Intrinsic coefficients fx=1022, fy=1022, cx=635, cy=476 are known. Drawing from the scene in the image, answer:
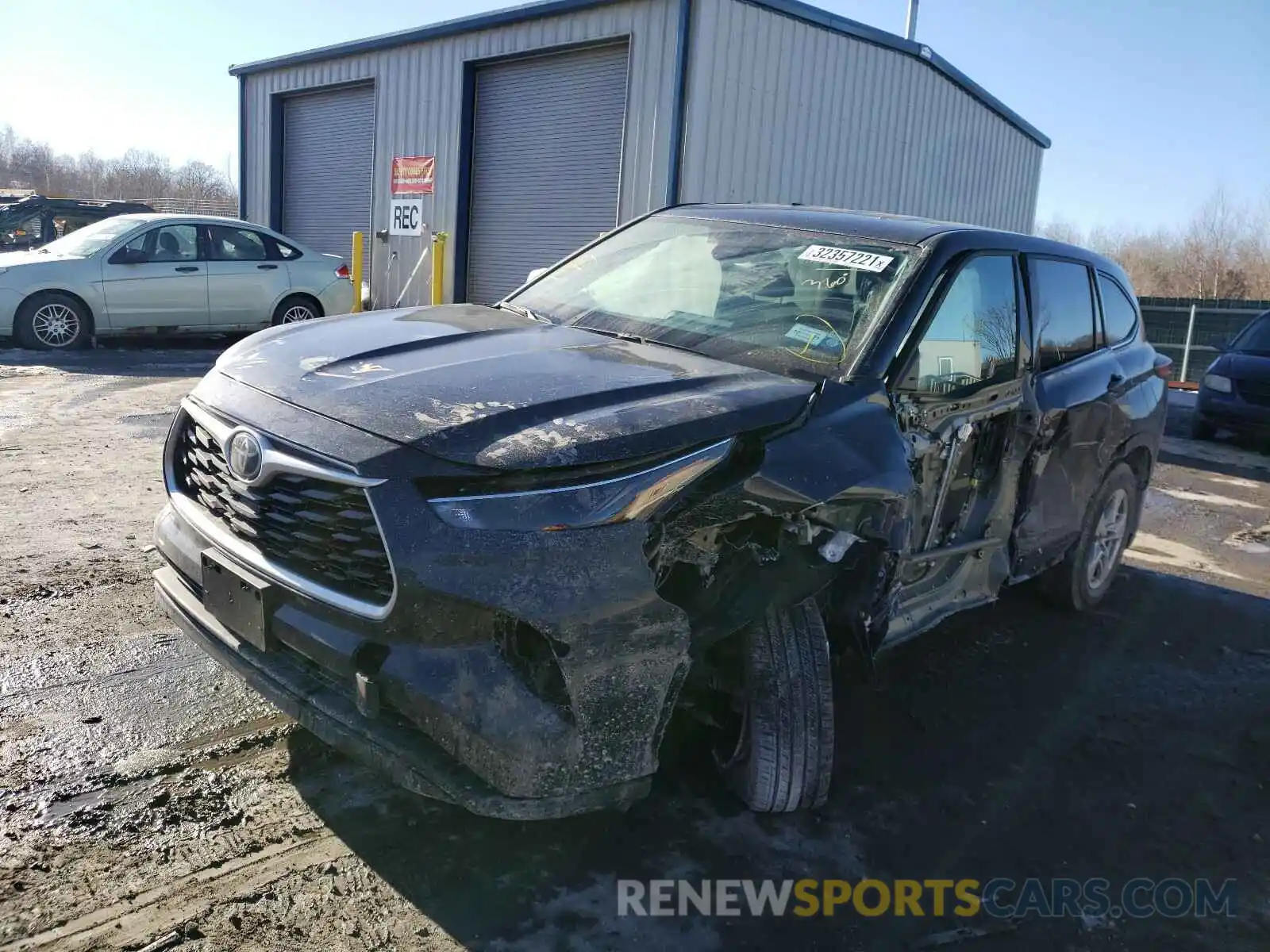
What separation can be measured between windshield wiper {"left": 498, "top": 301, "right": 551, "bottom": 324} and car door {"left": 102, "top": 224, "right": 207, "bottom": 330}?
8893mm

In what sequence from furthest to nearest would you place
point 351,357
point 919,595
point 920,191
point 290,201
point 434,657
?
point 290,201 → point 920,191 → point 919,595 → point 351,357 → point 434,657

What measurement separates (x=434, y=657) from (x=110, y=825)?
115 cm

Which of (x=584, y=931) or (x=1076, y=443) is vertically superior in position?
(x=1076, y=443)

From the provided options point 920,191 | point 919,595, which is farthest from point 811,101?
point 919,595

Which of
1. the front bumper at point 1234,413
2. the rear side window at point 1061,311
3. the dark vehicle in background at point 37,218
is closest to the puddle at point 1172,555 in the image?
the rear side window at point 1061,311

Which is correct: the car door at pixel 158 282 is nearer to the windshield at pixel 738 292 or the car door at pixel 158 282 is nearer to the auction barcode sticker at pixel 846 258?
the windshield at pixel 738 292

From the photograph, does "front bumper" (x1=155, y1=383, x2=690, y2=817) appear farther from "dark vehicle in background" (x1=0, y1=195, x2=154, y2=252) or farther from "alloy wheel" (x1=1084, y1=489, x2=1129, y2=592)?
"dark vehicle in background" (x1=0, y1=195, x2=154, y2=252)

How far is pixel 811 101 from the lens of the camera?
13578 mm

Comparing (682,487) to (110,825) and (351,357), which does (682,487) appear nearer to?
(351,357)

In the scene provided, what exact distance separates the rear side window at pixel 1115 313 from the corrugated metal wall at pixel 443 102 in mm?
7841

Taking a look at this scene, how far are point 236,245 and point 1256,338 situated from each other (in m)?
11.6

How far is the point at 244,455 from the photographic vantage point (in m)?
2.66

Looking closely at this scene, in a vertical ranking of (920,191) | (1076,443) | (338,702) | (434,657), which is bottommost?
(338,702)

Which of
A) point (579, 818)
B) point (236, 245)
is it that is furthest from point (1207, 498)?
point (236, 245)
